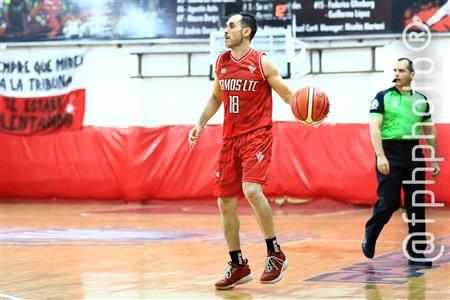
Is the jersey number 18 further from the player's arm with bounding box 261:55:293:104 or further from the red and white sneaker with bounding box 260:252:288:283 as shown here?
the red and white sneaker with bounding box 260:252:288:283

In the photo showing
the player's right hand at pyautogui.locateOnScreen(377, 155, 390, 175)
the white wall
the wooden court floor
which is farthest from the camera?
the white wall

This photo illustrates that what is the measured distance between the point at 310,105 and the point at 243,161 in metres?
0.77

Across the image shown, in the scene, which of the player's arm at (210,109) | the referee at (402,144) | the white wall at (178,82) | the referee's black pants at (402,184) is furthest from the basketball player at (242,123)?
the white wall at (178,82)

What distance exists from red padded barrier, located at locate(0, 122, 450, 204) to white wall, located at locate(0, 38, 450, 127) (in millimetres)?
684

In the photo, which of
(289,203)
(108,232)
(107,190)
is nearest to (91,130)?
(107,190)

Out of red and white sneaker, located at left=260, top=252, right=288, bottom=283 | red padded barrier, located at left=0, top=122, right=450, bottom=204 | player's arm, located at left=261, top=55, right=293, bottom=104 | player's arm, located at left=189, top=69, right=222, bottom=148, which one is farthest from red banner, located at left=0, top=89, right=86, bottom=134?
red and white sneaker, located at left=260, top=252, right=288, bottom=283

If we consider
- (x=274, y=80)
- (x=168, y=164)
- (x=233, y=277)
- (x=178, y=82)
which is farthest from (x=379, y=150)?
(x=178, y=82)

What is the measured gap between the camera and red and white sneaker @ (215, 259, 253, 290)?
834cm

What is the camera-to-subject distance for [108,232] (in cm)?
1471

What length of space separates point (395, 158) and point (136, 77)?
13514 millimetres

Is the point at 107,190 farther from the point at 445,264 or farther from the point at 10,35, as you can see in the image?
the point at 445,264

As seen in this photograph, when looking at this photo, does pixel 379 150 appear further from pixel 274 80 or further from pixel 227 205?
pixel 227 205

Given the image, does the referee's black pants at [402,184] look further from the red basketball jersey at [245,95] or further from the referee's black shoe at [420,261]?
the red basketball jersey at [245,95]

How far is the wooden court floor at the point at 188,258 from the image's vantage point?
26.9 feet
